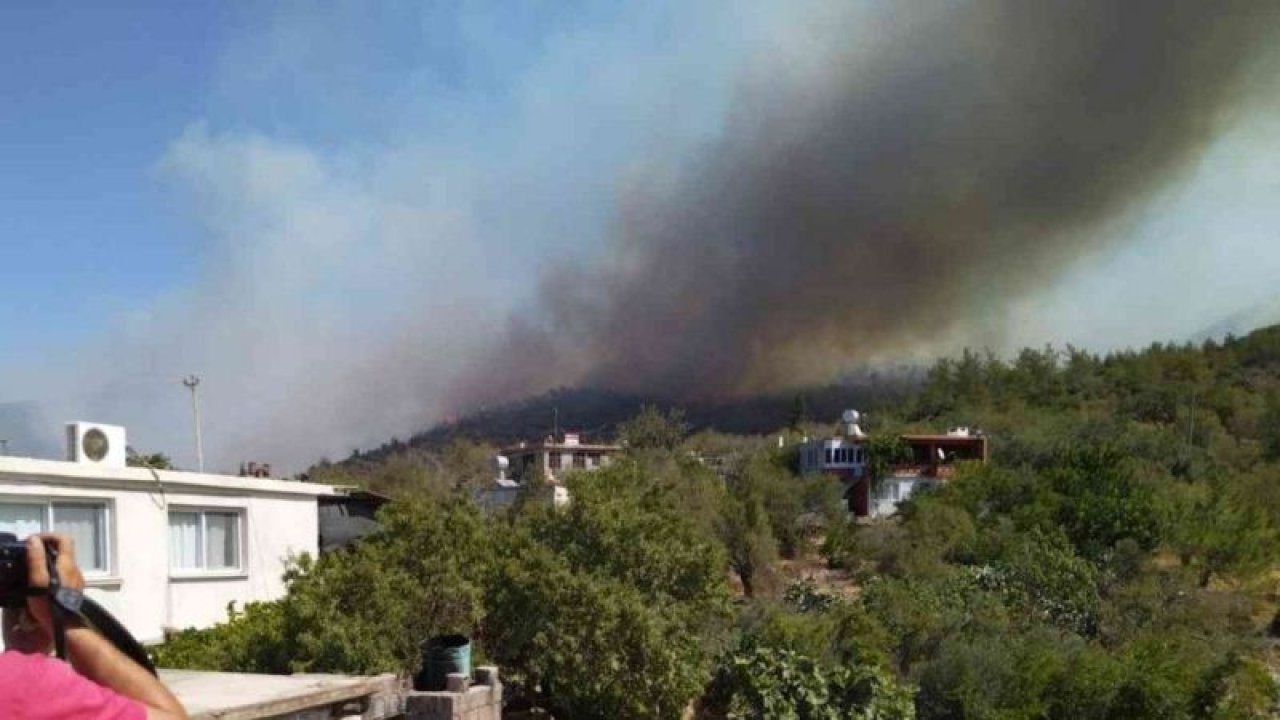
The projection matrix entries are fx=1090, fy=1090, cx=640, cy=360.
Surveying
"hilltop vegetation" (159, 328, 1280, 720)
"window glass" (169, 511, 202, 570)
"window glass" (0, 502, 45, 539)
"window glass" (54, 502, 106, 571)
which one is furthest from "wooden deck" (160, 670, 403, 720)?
"window glass" (169, 511, 202, 570)

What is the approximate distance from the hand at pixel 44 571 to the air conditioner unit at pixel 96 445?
10338 mm

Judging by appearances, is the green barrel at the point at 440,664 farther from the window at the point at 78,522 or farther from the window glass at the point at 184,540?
the window glass at the point at 184,540

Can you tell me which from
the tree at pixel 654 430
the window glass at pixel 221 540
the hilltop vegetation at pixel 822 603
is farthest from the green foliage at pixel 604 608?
the tree at pixel 654 430

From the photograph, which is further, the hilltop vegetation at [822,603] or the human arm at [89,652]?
the hilltop vegetation at [822,603]

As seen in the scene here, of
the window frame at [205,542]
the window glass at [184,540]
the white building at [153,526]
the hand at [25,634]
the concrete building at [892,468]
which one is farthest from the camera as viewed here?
the concrete building at [892,468]

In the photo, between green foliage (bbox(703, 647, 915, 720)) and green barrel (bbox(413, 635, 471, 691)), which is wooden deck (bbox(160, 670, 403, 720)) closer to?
green barrel (bbox(413, 635, 471, 691))

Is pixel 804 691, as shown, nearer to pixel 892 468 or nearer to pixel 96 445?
pixel 96 445

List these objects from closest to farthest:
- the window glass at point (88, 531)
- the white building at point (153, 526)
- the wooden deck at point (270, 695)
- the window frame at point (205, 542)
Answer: the wooden deck at point (270, 695) < the white building at point (153, 526) < the window glass at point (88, 531) < the window frame at point (205, 542)

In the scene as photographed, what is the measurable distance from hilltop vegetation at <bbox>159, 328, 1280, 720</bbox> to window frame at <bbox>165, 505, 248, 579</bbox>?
3.76 feet

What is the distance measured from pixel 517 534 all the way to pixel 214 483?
12.2 feet

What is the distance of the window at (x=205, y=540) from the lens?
12.5 meters

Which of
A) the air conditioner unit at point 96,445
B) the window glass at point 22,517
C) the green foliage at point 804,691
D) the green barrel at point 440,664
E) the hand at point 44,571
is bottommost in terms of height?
the green foliage at point 804,691

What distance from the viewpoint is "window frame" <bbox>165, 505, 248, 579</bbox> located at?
12328mm

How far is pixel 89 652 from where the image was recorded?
188 centimetres
